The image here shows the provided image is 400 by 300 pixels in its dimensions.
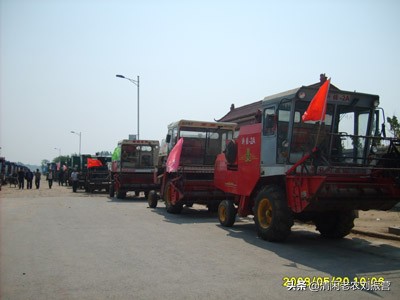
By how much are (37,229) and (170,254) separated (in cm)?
488

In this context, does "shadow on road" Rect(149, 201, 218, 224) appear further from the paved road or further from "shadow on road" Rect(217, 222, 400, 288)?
"shadow on road" Rect(217, 222, 400, 288)

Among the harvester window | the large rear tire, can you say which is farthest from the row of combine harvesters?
the large rear tire

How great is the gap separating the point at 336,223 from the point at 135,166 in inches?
572

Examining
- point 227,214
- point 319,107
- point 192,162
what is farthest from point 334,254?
point 192,162

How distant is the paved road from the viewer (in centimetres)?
540

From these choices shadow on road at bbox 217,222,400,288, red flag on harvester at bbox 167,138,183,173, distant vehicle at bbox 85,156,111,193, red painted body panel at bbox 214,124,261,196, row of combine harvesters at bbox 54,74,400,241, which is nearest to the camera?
shadow on road at bbox 217,222,400,288

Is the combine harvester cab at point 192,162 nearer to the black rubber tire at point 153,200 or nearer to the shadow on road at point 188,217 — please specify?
the shadow on road at point 188,217

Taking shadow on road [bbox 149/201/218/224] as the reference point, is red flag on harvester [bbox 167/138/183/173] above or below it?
above

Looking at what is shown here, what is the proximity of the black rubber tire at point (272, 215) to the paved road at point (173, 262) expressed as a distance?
24 cm

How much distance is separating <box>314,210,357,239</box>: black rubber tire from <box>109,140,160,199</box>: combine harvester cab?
12702 millimetres

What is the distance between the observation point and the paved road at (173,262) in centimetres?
540

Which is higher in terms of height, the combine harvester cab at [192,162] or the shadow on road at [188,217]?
the combine harvester cab at [192,162]

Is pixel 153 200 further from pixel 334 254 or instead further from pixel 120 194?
pixel 334 254

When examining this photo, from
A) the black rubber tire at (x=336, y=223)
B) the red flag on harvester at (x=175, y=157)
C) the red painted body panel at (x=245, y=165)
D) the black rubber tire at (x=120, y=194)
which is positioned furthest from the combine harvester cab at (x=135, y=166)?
the black rubber tire at (x=336, y=223)
